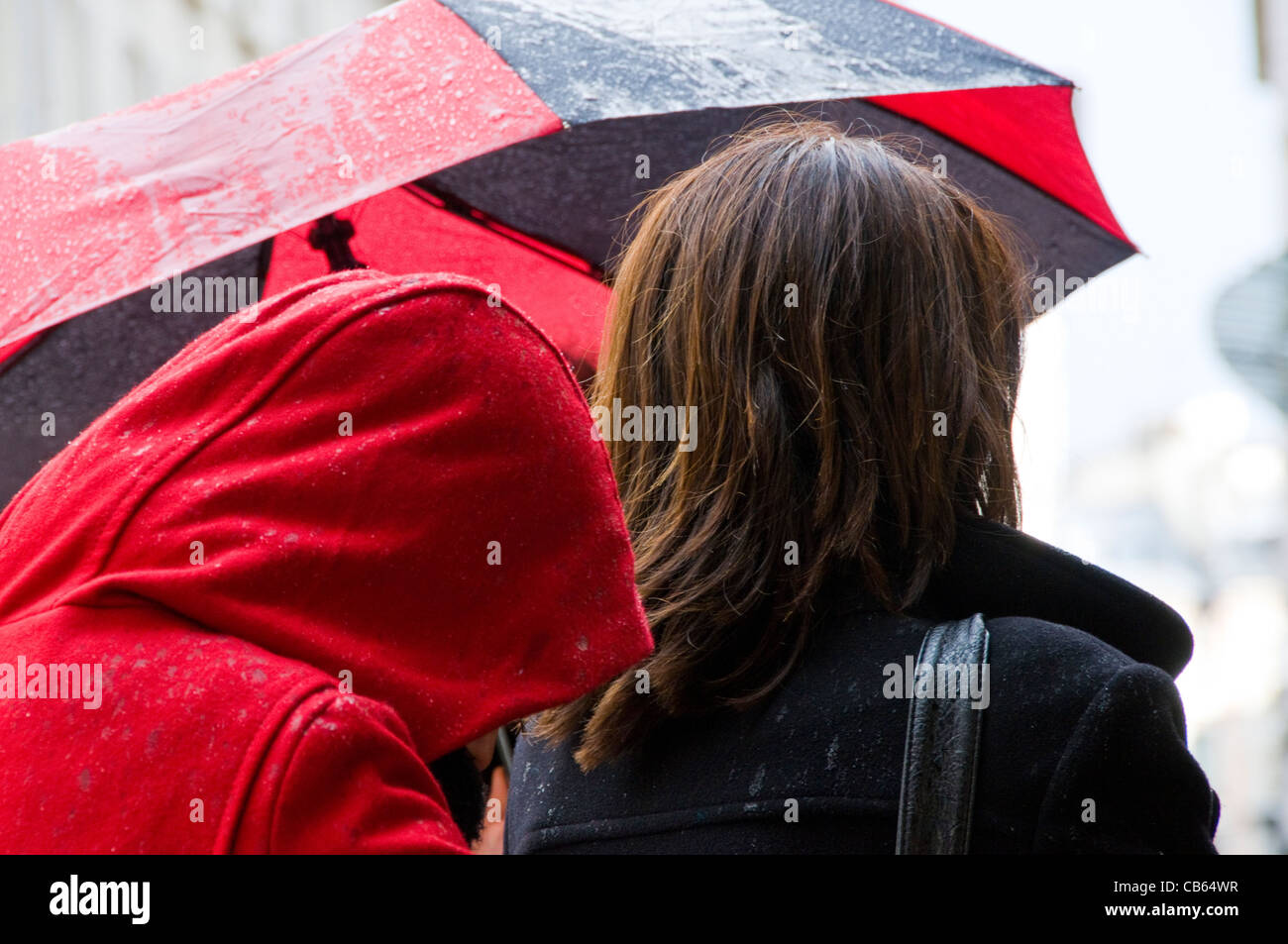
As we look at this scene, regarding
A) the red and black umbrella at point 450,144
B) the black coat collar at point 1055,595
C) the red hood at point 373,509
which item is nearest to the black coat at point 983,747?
the black coat collar at point 1055,595

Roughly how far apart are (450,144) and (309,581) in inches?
41.4

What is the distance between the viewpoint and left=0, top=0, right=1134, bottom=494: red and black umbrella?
2.04 metres

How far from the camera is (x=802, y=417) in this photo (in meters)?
1.67

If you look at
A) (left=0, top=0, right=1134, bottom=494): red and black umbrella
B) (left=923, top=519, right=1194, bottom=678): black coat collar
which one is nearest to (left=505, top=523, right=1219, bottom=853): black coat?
(left=923, top=519, right=1194, bottom=678): black coat collar

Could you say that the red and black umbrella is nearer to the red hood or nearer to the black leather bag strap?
the red hood

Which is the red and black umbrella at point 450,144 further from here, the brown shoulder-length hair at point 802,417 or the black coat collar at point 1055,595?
the black coat collar at point 1055,595

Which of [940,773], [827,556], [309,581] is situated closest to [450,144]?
[827,556]

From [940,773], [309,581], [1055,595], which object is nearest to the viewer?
[309,581]

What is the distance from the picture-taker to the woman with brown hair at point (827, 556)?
1.43 m

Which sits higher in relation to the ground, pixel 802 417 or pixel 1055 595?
pixel 802 417

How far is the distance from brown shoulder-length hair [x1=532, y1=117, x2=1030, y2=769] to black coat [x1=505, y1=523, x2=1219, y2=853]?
4 centimetres

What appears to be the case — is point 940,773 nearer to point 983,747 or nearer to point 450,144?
point 983,747

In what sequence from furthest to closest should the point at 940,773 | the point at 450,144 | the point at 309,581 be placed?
the point at 450,144, the point at 940,773, the point at 309,581
